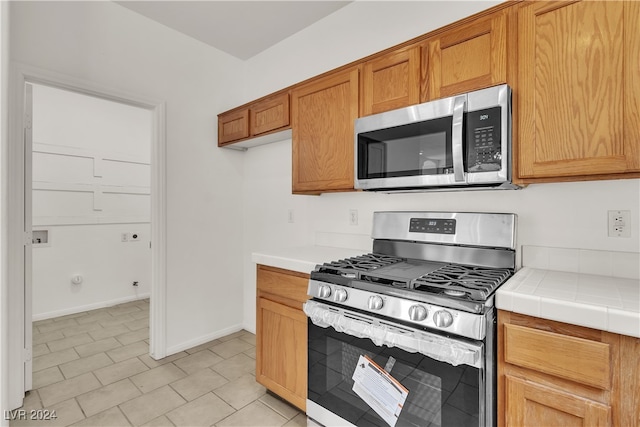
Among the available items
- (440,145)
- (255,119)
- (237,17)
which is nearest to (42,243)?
(255,119)

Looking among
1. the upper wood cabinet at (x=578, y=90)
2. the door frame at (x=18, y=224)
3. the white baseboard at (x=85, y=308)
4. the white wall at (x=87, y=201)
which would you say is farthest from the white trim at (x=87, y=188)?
the upper wood cabinet at (x=578, y=90)

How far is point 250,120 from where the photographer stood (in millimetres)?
2652

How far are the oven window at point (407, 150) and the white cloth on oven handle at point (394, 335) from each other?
752 mm

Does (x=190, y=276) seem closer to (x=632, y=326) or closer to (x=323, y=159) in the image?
(x=323, y=159)

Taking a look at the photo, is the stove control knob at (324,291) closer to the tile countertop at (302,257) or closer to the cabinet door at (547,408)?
the tile countertop at (302,257)

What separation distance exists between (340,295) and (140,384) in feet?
5.61

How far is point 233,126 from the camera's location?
2822mm

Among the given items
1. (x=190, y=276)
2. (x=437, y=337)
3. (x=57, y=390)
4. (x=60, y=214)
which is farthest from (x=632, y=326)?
(x=60, y=214)

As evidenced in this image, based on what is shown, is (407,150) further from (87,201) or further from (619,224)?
(87,201)

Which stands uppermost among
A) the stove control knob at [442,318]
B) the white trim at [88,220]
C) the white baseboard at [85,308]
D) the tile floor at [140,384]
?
the white trim at [88,220]

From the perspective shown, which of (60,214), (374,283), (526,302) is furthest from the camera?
(60,214)

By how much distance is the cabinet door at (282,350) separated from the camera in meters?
1.80

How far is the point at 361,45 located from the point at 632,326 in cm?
212

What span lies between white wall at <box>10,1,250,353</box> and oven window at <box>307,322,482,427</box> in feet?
5.17
